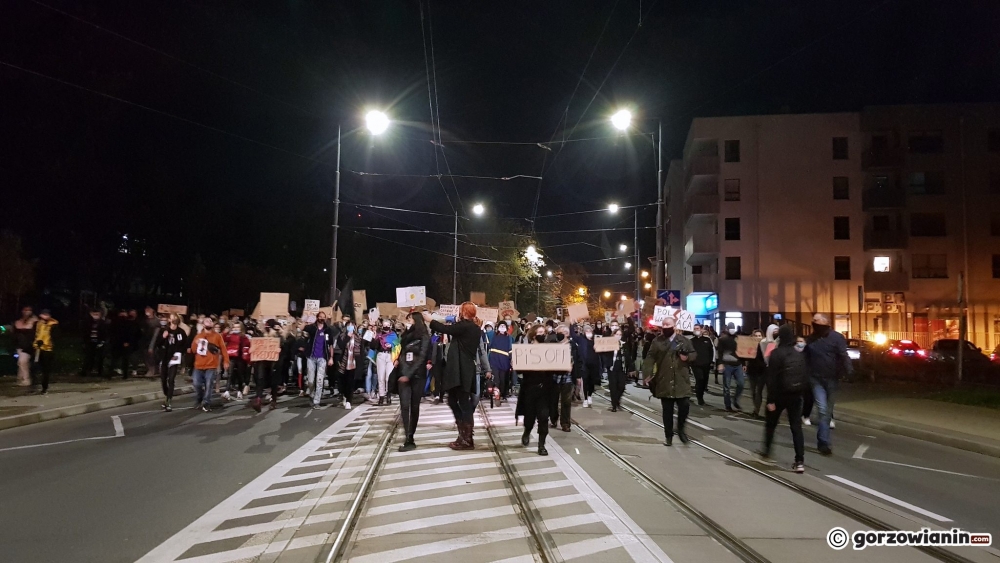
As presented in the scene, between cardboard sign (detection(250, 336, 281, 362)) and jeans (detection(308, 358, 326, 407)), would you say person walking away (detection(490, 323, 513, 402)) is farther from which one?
cardboard sign (detection(250, 336, 281, 362))

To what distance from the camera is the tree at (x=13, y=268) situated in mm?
37406

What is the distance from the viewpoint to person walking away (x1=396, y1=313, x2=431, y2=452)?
973 centimetres

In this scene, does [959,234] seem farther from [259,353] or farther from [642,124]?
[259,353]

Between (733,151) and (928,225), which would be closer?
(928,225)

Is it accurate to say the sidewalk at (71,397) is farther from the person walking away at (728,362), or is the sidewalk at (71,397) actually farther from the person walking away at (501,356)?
the person walking away at (728,362)

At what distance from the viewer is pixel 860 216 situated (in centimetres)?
4409

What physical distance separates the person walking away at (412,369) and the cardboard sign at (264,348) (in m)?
5.22

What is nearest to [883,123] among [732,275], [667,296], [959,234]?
[959,234]

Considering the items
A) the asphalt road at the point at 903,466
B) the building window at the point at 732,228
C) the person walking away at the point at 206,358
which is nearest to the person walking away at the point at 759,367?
the asphalt road at the point at 903,466

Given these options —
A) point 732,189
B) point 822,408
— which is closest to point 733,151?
point 732,189

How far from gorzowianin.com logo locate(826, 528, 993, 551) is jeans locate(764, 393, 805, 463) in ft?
8.38

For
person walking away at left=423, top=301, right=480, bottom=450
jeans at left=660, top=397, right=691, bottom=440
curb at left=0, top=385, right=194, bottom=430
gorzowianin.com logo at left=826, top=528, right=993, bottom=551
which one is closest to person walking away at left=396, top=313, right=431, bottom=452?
person walking away at left=423, top=301, right=480, bottom=450

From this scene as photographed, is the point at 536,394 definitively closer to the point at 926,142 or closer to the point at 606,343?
the point at 606,343

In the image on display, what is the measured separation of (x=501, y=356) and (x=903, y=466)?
899cm
